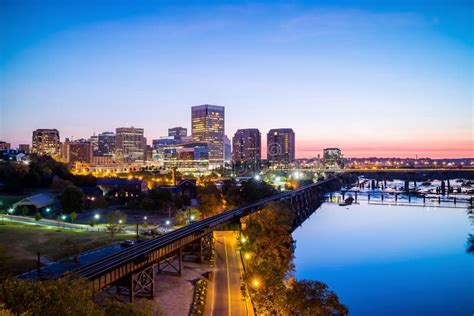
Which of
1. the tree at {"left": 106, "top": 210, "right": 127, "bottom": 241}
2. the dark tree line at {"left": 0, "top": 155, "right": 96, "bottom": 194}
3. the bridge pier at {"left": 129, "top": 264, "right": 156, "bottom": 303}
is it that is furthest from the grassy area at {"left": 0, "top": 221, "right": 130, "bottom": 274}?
the dark tree line at {"left": 0, "top": 155, "right": 96, "bottom": 194}

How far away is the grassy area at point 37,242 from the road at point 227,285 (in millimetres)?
15749

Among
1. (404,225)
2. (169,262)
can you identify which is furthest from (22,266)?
(404,225)

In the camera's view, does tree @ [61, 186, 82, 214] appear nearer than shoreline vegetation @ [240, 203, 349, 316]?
No

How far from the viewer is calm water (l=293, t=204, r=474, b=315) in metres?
49.0

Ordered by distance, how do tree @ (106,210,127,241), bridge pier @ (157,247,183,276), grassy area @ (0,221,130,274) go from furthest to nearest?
1. tree @ (106,210,127,241)
2. bridge pier @ (157,247,183,276)
3. grassy area @ (0,221,130,274)

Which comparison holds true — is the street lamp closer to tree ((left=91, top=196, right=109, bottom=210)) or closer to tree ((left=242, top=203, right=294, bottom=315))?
tree ((left=242, top=203, right=294, bottom=315))

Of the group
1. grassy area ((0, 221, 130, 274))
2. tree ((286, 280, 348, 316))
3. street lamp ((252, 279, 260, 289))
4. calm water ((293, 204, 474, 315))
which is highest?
tree ((286, 280, 348, 316))

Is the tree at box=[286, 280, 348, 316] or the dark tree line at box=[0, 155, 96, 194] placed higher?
the dark tree line at box=[0, 155, 96, 194]

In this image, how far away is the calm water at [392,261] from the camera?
161 feet

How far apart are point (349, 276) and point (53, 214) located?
61870 millimetres

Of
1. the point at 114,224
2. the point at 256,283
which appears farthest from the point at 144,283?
the point at 114,224

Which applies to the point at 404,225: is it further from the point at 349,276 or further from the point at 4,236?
the point at 4,236

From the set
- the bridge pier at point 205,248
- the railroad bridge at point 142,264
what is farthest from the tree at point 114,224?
the bridge pier at point 205,248

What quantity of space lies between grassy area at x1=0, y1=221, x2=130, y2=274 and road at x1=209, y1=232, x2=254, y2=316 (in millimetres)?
15749
